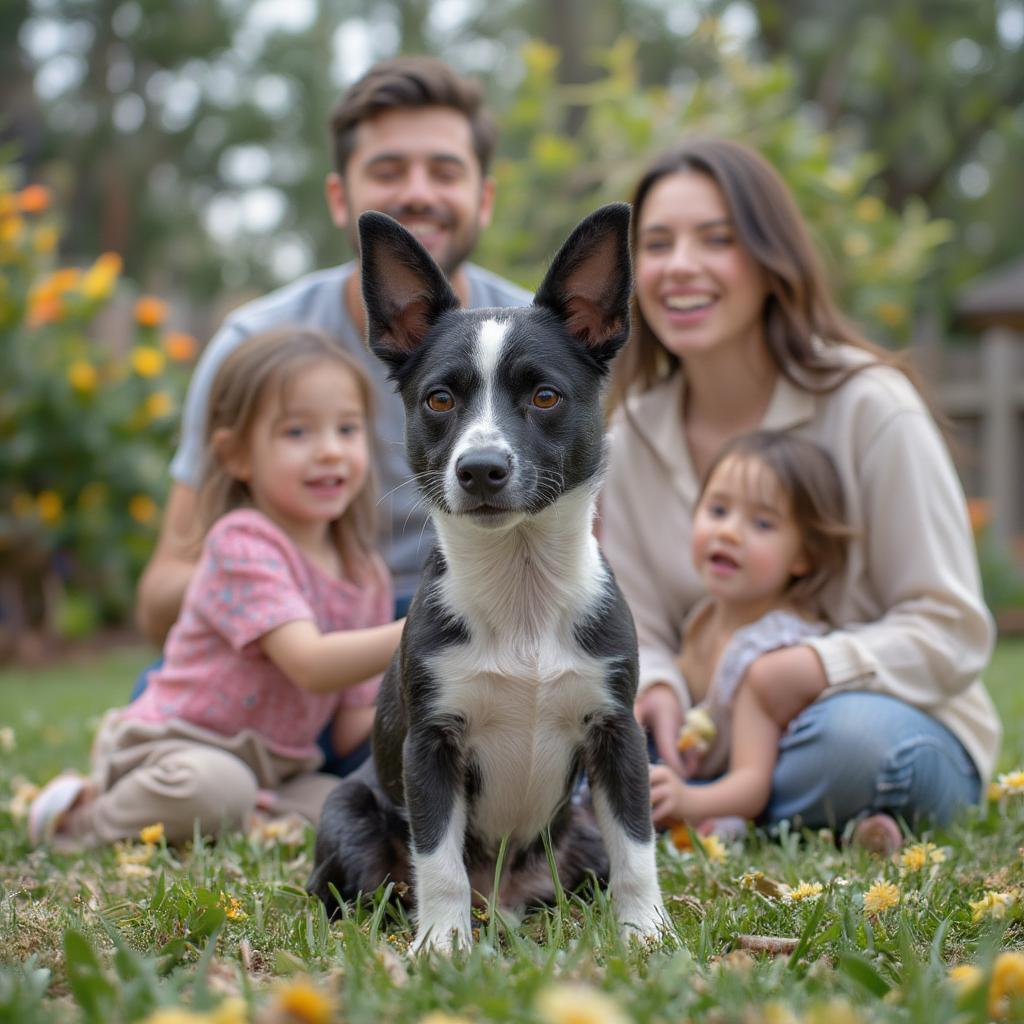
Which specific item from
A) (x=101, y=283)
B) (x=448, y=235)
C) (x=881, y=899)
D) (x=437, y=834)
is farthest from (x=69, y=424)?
(x=881, y=899)

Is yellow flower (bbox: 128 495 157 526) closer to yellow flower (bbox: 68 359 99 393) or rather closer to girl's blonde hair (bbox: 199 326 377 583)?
yellow flower (bbox: 68 359 99 393)

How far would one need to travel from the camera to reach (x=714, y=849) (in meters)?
3.01

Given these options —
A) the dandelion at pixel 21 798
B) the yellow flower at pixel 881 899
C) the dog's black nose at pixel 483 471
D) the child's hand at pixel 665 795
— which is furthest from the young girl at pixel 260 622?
the yellow flower at pixel 881 899

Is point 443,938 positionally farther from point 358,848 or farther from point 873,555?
point 873,555

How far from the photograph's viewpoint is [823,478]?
3693 millimetres

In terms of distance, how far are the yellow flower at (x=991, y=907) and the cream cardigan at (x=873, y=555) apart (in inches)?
46.2

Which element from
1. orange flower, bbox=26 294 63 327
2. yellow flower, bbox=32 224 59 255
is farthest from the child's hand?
yellow flower, bbox=32 224 59 255

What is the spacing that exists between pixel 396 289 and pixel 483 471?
58cm

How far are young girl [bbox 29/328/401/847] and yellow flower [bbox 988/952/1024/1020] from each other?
183 cm

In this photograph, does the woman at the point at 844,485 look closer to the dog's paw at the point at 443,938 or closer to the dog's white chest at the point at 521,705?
the dog's white chest at the point at 521,705

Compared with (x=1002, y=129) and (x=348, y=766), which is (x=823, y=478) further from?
(x=1002, y=129)

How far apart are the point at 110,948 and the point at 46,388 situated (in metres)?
6.61

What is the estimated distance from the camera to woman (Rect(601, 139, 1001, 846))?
3479 millimetres

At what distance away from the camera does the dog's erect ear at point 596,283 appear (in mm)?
2506
